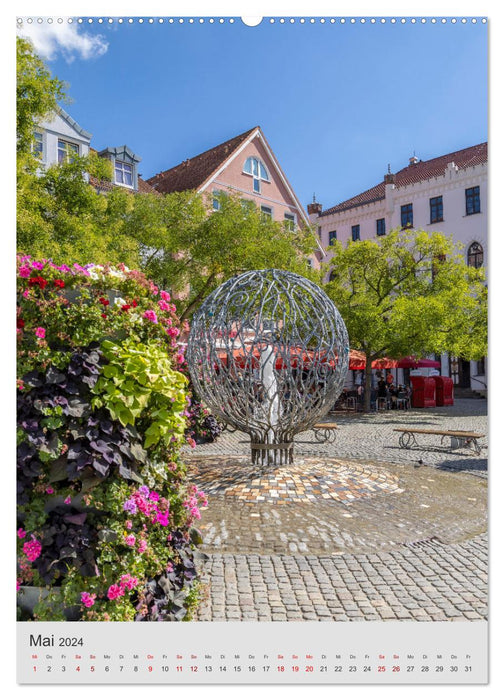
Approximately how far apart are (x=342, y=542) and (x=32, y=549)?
10.8ft

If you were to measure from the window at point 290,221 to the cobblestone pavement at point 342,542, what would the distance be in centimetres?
1018

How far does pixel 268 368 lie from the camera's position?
290 inches

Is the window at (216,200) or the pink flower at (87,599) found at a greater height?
the window at (216,200)

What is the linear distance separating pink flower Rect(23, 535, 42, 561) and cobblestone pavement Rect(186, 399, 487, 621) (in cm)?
125

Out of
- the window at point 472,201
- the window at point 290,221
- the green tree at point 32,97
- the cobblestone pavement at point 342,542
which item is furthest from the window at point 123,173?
the window at point 472,201

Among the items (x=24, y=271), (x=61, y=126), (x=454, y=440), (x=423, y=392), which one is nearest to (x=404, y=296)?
(x=423, y=392)

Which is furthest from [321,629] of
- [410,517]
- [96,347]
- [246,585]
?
[410,517]

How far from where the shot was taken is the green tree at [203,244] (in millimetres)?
15250

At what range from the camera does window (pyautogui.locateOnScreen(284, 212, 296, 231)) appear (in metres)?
17.2

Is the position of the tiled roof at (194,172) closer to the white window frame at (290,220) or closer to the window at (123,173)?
the window at (123,173)

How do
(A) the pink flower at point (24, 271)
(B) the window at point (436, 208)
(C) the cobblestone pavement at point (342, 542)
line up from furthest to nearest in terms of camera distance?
1. (B) the window at point (436, 208)
2. (C) the cobblestone pavement at point (342, 542)
3. (A) the pink flower at point (24, 271)

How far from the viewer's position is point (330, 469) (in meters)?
7.41

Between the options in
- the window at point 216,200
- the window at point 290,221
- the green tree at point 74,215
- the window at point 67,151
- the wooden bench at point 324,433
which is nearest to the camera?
the green tree at point 74,215

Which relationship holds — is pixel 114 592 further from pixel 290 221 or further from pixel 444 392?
pixel 444 392
